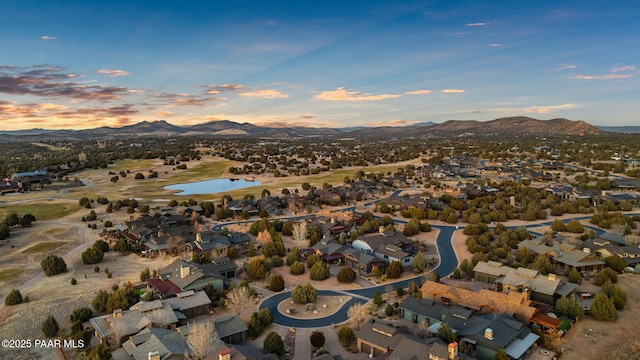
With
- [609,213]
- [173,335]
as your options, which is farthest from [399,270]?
[609,213]

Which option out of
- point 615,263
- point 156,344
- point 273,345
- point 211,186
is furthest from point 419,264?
point 211,186

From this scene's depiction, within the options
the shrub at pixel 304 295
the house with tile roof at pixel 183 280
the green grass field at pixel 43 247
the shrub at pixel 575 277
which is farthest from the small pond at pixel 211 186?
the shrub at pixel 575 277

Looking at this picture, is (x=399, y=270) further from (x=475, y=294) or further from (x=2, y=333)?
(x=2, y=333)

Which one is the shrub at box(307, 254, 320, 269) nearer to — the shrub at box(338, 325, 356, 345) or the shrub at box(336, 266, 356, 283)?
the shrub at box(336, 266, 356, 283)

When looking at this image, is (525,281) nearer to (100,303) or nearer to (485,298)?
(485,298)

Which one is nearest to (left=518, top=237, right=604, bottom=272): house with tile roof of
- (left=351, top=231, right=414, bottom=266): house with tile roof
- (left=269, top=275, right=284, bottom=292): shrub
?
(left=351, top=231, right=414, bottom=266): house with tile roof

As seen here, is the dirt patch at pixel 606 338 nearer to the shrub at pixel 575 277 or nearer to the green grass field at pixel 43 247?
the shrub at pixel 575 277
